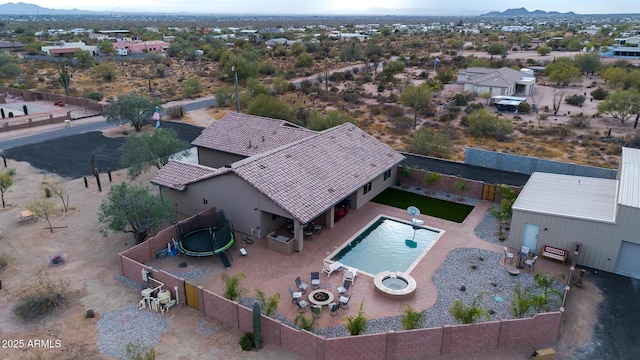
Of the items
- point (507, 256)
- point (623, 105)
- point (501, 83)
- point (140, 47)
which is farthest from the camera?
point (140, 47)

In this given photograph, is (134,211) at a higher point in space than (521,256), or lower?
higher

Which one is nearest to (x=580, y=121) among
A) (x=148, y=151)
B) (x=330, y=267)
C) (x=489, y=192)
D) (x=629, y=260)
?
(x=489, y=192)

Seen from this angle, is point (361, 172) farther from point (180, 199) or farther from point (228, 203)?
point (180, 199)

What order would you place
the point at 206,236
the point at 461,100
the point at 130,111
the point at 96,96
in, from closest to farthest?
the point at 206,236
the point at 130,111
the point at 461,100
the point at 96,96

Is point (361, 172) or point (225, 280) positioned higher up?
point (361, 172)

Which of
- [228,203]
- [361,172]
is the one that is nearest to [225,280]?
[228,203]

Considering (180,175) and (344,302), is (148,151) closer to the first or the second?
(180,175)

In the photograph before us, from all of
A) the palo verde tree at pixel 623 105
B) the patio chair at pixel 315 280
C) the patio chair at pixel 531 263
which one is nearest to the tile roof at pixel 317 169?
the patio chair at pixel 315 280
